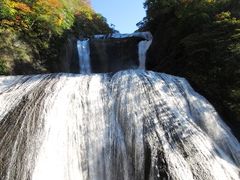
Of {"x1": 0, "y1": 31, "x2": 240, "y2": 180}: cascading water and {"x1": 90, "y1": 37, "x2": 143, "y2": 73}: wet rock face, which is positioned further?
{"x1": 90, "y1": 37, "x2": 143, "y2": 73}: wet rock face

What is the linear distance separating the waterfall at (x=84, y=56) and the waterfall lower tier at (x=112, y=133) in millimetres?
7204

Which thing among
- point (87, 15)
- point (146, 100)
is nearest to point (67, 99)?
point (146, 100)

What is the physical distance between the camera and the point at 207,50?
11.8 m

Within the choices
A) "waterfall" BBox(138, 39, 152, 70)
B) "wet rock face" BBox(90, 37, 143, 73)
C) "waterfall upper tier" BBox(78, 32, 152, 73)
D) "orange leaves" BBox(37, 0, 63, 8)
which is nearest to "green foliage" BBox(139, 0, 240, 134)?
"waterfall" BBox(138, 39, 152, 70)

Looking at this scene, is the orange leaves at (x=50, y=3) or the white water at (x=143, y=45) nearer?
the orange leaves at (x=50, y=3)

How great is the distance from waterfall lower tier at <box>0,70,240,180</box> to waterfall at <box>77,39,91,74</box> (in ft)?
23.6

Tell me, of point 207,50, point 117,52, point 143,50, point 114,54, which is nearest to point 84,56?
point 114,54

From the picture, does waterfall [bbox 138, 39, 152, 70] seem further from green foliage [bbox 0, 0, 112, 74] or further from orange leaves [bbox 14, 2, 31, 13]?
orange leaves [bbox 14, 2, 31, 13]

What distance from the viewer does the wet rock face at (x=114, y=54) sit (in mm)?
17359

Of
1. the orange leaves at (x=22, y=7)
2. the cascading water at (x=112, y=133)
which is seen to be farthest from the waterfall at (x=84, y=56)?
the cascading water at (x=112, y=133)

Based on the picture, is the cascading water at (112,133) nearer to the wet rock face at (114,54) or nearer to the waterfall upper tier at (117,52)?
the waterfall upper tier at (117,52)

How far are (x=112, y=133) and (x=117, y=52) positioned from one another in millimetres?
10461

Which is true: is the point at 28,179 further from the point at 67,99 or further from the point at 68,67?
the point at 68,67

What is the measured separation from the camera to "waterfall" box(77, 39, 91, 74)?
1683 centimetres
